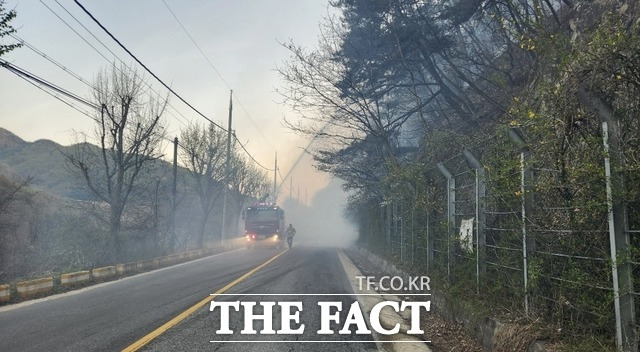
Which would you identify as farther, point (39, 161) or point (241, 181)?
point (39, 161)

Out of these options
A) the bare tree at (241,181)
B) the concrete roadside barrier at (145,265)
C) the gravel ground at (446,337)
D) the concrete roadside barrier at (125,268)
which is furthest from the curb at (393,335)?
the bare tree at (241,181)

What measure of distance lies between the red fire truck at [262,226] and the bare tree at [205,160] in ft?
11.1

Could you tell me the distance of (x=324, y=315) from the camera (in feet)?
26.6

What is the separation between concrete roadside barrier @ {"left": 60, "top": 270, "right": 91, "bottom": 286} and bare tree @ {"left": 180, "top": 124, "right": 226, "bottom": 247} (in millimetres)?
19521

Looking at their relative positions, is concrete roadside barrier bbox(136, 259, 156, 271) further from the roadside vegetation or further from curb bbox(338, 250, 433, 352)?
the roadside vegetation

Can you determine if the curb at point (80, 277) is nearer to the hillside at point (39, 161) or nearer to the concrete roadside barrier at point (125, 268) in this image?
the concrete roadside barrier at point (125, 268)

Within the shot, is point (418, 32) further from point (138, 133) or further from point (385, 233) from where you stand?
point (138, 133)

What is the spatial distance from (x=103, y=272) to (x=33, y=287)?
3865mm

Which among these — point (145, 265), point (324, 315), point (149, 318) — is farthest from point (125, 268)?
point (324, 315)

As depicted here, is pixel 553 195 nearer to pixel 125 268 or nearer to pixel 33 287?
pixel 33 287

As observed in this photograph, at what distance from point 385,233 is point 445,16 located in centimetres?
920

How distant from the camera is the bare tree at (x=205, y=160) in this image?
3247 cm

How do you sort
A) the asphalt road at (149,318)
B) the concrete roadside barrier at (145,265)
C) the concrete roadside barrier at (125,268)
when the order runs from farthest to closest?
1. the concrete roadside barrier at (145,265)
2. the concrete roadside barrier at (125,268)
3. the asphalt road at (149,318)

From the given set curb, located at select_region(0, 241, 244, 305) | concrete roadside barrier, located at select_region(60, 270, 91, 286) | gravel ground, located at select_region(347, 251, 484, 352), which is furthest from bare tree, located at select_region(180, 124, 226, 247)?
gravel ground, located at select_region(347, 251, 484, 352)
